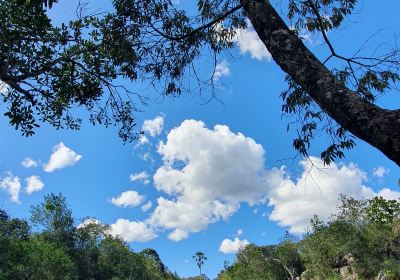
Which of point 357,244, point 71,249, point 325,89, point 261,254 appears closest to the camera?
point 325,89

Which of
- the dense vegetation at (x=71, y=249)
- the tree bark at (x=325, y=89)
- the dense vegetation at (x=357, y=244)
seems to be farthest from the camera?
the dense vegetation at (x=357, y=244)

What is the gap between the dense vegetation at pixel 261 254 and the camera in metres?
34.5

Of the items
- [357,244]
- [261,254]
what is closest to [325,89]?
[357,244]

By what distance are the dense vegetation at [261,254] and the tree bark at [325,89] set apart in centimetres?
Result: 2831

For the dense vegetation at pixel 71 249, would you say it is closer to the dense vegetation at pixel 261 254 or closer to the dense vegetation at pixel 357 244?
the dense vegetation at pixel 261 254

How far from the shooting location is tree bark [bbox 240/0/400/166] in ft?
8.48

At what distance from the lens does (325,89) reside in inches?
121

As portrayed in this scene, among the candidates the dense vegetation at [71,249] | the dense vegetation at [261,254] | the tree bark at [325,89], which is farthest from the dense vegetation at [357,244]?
the tree bark at [325,89]

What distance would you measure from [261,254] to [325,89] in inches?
2352

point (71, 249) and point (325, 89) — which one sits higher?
point (71, 249)

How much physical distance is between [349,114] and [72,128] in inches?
185

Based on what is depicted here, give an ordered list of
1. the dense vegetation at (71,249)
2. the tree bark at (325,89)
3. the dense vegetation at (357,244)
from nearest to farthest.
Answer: the tree bark at (325,89)
the dense vegetation at (71,249)
the dense vegetation at (357,244)

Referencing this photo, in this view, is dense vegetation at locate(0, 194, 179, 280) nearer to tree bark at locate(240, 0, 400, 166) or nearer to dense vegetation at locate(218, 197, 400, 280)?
dense vegetation at locate(218, 197, 400, 280)

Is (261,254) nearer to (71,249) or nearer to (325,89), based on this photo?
(71,249)
